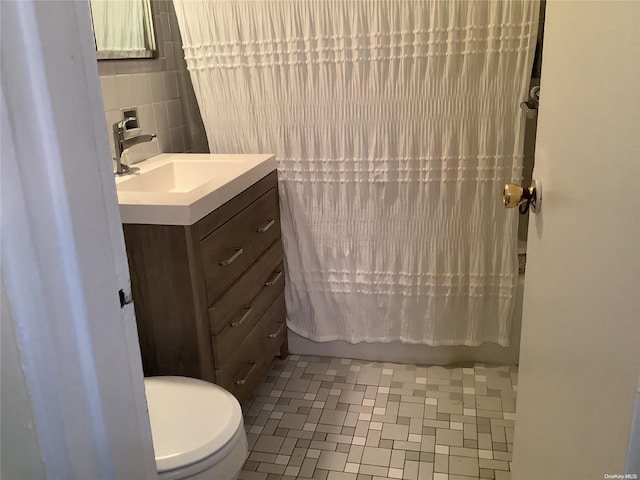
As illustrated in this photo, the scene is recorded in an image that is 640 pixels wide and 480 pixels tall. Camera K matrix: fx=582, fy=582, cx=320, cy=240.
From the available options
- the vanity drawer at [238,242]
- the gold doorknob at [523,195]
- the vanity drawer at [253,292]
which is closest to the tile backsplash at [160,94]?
the vanity drawer at [238,242]

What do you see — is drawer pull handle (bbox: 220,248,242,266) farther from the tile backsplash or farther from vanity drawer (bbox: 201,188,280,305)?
the tile backsplash

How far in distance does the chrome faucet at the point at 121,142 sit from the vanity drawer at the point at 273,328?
2.40 feet

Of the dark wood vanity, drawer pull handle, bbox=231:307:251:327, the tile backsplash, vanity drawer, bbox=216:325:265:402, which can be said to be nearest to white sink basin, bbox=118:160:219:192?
the tile backsplash

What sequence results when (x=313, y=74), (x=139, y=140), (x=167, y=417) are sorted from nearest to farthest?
(x=167, y=417) < (x=139, y=140) < (x=313, y=74)

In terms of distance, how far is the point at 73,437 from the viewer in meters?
0.64

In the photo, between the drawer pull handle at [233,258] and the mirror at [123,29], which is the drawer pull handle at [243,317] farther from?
the mirror at [123,29]

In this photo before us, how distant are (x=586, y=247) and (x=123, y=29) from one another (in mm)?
1863

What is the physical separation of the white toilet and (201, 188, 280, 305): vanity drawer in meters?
0.33

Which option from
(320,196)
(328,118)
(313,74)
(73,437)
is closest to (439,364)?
(320,196)

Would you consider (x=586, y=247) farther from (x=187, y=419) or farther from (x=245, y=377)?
(x=245, y=377)

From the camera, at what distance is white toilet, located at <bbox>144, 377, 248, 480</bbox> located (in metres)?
1.28

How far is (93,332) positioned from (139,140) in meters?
1.54

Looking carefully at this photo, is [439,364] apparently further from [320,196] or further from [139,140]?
[139,140]

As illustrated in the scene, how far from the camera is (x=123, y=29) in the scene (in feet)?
6.92
